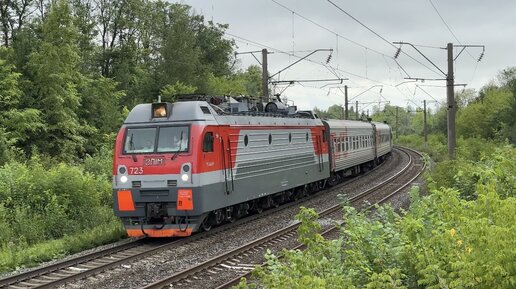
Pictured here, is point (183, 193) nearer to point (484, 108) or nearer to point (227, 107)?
point (227, 107)

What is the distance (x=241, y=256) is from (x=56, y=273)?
143 inches

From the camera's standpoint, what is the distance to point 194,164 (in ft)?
42.6

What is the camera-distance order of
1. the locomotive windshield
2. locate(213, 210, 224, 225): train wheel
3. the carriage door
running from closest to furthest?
the locomotive windshield < the carriage door < locate(213, 210, 224, 225): train wheel

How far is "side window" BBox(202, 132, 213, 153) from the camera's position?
1335 centimetres

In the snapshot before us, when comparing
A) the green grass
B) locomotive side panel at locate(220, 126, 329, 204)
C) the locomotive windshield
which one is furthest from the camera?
locomotive side panel at locate(220, 126, 329, 204)

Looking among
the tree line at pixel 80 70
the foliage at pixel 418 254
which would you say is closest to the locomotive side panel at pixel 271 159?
the foliage at pixel 418 254

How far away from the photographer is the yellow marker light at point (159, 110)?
13719mm

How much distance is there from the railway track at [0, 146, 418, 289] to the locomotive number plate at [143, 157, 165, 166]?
185cm

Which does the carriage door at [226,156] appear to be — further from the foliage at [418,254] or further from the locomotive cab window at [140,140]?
the foliage at [418,254]

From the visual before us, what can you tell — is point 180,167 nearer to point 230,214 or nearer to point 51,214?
point 230,214

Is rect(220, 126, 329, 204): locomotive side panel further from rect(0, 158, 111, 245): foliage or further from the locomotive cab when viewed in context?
rect(0, 158, 111, 245): foliage

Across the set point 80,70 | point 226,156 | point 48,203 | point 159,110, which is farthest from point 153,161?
point 80,70

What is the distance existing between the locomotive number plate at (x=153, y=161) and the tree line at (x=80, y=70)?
39.0ft

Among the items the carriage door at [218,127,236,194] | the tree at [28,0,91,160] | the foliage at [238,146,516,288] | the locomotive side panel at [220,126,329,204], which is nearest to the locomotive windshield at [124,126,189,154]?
the carriage door at [218,127,236,194]
